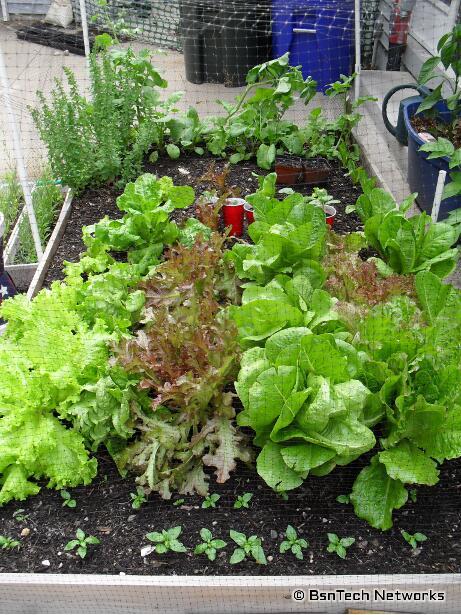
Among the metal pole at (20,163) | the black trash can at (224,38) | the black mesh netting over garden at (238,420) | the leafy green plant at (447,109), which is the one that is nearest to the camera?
the black mesh netting over garden at (238,420)

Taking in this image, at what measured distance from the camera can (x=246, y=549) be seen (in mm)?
2043

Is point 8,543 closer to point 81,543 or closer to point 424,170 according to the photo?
point 81,543

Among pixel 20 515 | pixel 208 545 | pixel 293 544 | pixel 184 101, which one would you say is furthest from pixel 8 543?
pixel 184 101

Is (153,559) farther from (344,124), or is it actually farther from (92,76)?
(344,124)

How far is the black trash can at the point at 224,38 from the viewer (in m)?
6.05

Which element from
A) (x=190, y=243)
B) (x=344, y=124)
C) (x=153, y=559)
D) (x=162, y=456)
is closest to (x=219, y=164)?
(x=344, y=124)

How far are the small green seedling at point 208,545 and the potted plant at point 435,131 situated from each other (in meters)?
2.14

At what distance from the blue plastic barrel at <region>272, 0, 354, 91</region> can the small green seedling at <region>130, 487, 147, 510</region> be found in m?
4.49

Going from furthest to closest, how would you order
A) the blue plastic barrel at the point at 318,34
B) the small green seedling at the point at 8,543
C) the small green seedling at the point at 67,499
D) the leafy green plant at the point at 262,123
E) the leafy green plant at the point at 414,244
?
1. the blue plastic barrel at the point at 318,34
2. the leafy green plant at the point at 262,123
3. the leafy green plant at the point at 414,244
4. the small green seedling at the point at 67,499
5. the small green seedling at the point at 8,543

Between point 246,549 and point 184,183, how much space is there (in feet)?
8.57

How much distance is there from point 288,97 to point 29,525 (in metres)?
3.06

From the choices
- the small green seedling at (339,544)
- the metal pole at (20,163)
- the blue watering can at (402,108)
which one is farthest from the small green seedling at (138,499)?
the blue watering can at (402,108)

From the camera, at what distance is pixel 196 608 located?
1.98 meters

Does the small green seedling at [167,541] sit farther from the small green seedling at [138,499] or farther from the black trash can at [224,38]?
the black trash can at [224,38]
